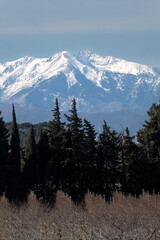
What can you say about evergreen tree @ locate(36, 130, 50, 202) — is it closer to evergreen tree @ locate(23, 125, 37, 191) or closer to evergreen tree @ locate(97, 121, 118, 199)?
evergreen tree @ locate(23, 125, 37, 191)

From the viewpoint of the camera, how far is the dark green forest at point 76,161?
41.4 meters

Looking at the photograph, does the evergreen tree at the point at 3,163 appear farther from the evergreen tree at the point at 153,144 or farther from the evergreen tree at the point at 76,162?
the evergreen tree at the point at 153,144

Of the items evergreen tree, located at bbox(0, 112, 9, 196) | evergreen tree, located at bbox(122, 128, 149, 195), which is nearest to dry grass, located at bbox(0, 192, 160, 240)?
evergreen tree, located at bbox(0, 112, 9, 196)

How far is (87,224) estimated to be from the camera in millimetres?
19844

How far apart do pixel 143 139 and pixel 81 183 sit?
1166cm

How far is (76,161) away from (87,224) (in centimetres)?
2402

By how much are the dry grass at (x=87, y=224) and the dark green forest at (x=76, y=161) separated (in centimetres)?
1470

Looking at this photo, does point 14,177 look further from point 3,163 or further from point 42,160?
point 42,160

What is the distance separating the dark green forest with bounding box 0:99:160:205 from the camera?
136ft

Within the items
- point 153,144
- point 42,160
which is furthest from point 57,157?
point 153,144

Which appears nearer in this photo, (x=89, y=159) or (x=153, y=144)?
(x=89, y=159)

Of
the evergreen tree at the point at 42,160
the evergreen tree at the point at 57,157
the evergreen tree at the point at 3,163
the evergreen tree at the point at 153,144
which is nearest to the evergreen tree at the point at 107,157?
the evergreen tree at the point at 153,144

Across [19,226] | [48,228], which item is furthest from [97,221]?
[19,226]

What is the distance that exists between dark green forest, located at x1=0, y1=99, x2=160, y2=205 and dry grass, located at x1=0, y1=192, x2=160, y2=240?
14.7 metres
